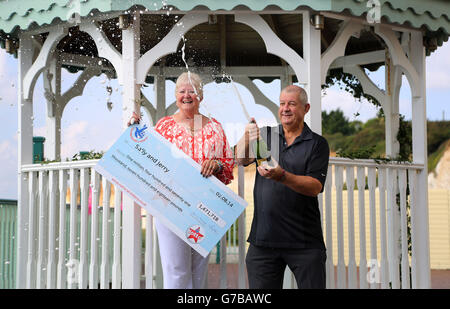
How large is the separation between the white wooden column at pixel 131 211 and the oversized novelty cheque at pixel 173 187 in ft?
3.89

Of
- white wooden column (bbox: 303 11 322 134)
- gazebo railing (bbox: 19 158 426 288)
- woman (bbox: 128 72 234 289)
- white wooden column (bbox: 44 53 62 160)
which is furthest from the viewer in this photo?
white wooden column (bbox: 44 53 62 160)

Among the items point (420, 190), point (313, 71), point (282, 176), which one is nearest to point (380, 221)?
point (420, 190)

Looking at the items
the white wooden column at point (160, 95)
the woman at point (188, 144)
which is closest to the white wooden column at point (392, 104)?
the white wooden column at point (160, 95)

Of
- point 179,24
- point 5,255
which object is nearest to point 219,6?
point 179,24

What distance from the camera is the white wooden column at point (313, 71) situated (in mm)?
6035

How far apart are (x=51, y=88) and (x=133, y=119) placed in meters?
3.90

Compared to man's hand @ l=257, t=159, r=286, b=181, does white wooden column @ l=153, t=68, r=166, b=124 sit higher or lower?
higher

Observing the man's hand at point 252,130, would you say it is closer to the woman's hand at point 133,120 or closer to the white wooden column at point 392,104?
the woman's hand at point 133,120

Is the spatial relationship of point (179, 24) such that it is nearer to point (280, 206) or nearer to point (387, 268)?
point (280, 206)

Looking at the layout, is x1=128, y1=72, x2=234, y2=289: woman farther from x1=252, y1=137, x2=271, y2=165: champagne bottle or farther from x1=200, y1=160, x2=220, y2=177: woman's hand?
x1=252, y1=137, x2=271, y2=165: champagne bottle

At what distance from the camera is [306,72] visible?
6109 millimetres

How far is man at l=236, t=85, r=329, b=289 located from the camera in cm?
451

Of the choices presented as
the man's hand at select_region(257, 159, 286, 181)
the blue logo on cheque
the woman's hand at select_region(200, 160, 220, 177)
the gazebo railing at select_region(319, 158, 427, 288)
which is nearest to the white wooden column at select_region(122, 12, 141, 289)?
the blue logo on cheque

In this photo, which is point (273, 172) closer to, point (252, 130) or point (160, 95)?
point (252, 130)
